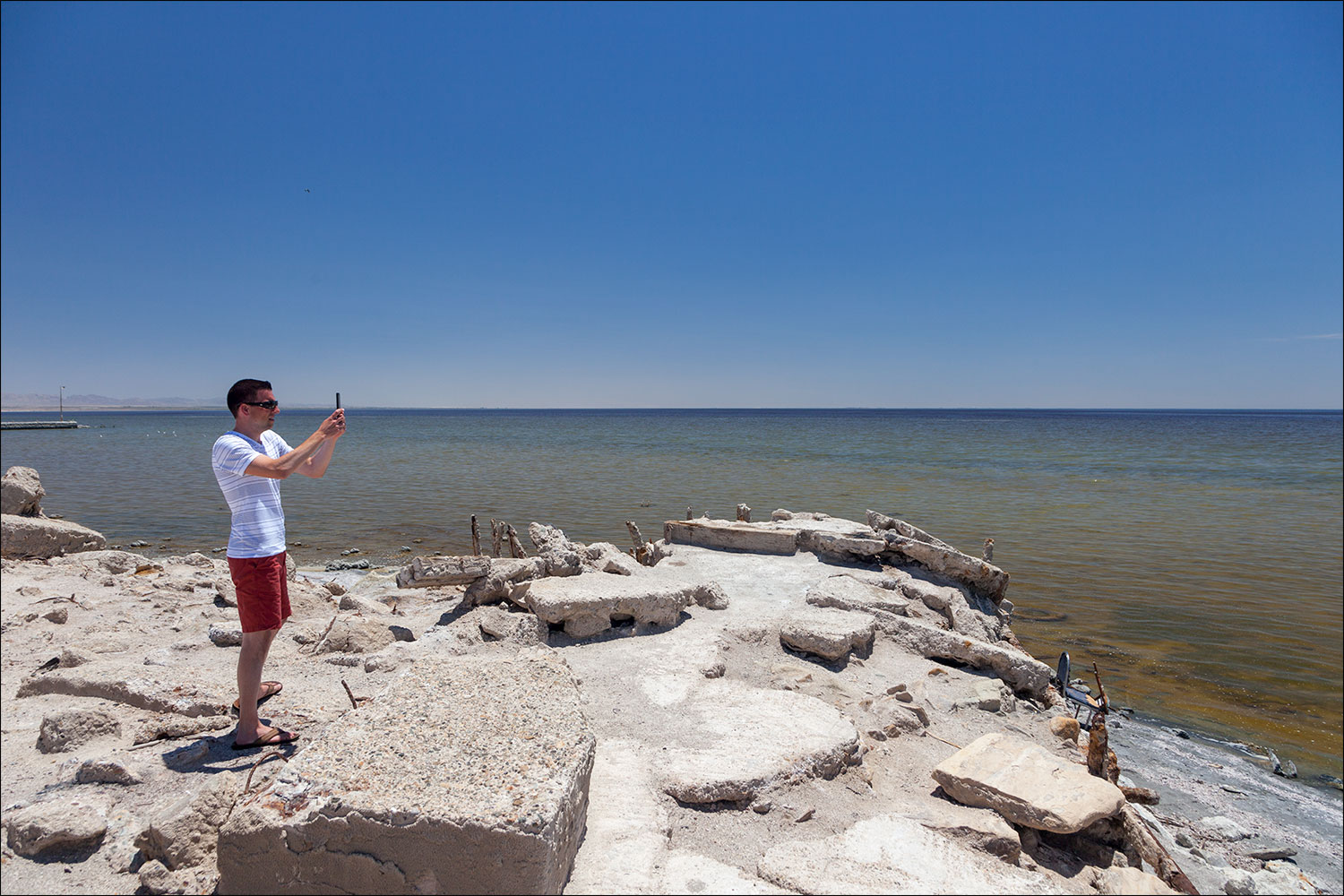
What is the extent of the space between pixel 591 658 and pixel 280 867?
8.49ft

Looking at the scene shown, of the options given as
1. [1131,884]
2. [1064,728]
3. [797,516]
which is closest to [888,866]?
[1131,884]

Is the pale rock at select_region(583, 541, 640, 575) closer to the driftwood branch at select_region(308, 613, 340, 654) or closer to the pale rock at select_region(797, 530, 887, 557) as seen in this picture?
the pale rock at select_region(797, 530, 887, 557)

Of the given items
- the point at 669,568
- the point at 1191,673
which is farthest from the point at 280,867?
the point at 1191,673

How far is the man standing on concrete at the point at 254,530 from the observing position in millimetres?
3180

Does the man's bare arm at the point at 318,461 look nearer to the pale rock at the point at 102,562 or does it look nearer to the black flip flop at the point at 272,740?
the black flip flop at the point at 272,740

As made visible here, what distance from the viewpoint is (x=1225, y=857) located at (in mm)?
4227

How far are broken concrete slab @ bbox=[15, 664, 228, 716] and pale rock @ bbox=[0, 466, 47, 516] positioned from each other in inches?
309

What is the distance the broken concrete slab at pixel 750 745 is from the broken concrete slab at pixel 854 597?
208cm

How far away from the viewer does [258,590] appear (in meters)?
3.29

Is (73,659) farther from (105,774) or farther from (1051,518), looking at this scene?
(1051,518)

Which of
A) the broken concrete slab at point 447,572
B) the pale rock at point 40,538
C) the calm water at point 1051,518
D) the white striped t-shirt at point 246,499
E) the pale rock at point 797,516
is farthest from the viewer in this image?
the pale rock at point 797,516

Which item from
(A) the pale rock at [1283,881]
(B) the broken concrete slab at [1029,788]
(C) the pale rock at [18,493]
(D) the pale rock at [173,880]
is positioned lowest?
(A) the pale rock at [1283,881]

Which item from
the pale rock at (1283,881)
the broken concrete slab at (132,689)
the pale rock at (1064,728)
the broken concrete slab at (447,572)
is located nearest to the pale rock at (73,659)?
the broken concrete slab at (132,689)

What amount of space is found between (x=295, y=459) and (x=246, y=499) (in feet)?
1.00
